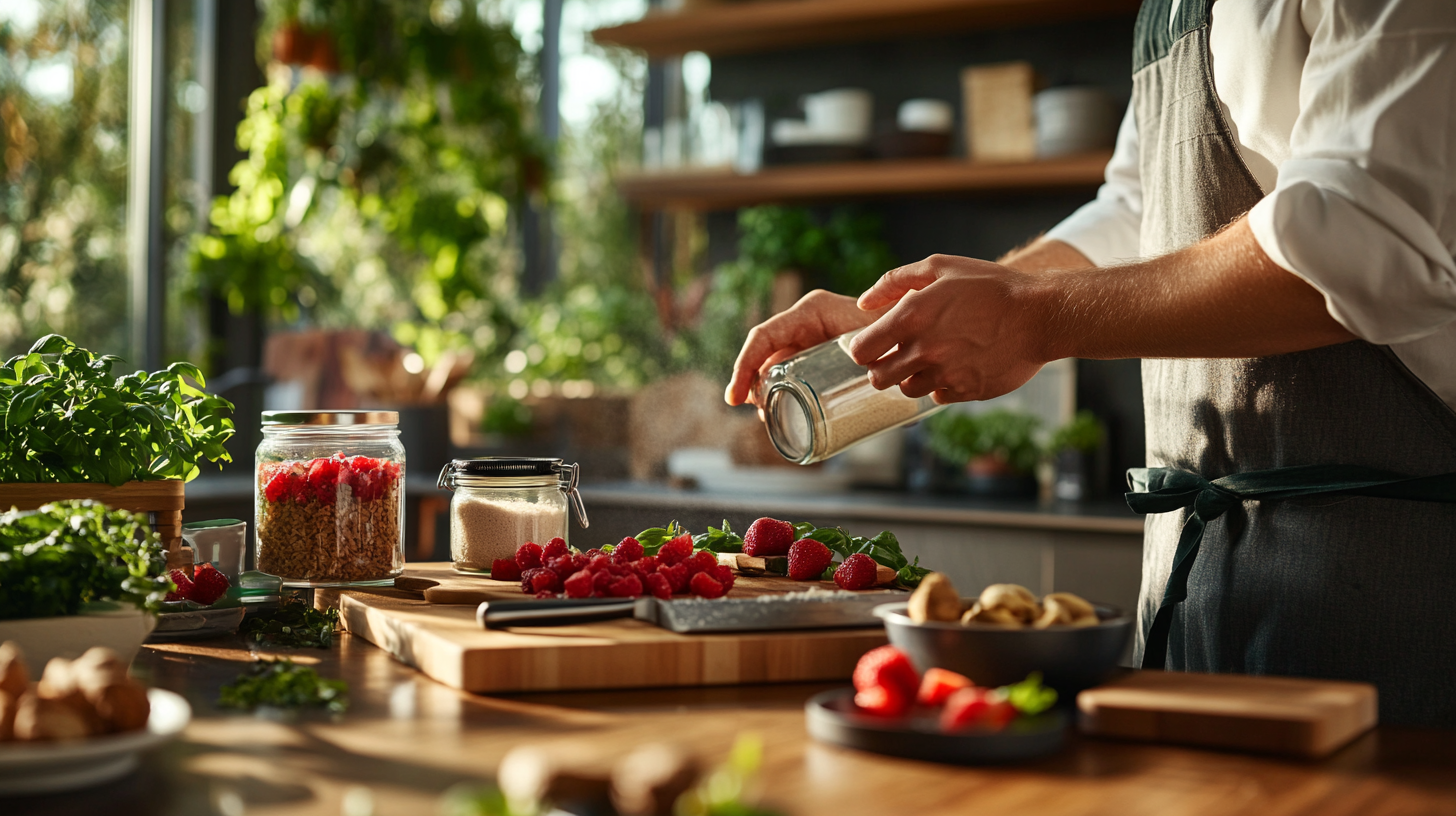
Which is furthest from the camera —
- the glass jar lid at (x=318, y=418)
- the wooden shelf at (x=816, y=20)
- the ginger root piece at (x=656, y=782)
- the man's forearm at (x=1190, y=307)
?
the wooden shelf at (x=816, y=20)

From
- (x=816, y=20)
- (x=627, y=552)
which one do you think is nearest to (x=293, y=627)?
(x=627, y=552)

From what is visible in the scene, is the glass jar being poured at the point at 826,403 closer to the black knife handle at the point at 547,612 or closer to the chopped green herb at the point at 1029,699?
the black knife handle at the point at 547,612

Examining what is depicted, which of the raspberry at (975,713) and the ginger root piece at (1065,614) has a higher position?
the ginger root piece at (1065,614)

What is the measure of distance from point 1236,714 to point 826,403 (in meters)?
0.61

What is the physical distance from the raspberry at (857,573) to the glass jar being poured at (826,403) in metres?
0.13

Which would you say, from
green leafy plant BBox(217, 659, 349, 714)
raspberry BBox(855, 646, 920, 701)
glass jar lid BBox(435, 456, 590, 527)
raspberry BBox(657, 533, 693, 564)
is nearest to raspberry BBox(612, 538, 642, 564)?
raspberry BBox(657, 533, 693, 564)

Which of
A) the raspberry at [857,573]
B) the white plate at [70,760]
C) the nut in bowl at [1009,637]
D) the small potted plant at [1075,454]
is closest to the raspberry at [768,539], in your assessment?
the raspberry at [857,573]

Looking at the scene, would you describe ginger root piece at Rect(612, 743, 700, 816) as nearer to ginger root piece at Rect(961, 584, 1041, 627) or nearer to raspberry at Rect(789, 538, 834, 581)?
ginger root piece at Rect(961, 584, 1041, 627)

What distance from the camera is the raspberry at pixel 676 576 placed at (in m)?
1.21

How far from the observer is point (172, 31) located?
323cm

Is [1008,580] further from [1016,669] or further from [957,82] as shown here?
[1016,669]

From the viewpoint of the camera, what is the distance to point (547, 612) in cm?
109

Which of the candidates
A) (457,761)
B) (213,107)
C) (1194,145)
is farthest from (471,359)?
(457,761)

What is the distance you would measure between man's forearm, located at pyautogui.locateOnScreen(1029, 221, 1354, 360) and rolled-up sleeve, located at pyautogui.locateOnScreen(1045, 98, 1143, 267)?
49cm
